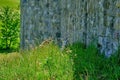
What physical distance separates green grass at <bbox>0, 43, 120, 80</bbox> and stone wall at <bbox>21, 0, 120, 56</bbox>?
0.47 meters

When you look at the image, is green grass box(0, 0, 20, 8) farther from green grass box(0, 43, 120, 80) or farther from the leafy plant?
green grass box(0, 43, 120, 80)

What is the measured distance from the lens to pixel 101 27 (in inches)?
403

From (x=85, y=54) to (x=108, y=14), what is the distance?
999 mm

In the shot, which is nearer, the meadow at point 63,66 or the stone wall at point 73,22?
the meadow at point 63,66

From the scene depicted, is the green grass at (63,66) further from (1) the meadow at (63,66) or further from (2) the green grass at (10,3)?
(2) the green grass at (10,3)

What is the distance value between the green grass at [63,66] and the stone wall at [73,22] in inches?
18.6

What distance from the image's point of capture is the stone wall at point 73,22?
32.1 feet

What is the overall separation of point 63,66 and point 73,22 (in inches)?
197

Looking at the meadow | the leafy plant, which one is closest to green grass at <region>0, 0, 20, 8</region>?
the leafy plant

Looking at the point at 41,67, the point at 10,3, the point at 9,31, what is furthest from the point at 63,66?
the point at 10,3

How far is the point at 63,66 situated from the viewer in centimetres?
891

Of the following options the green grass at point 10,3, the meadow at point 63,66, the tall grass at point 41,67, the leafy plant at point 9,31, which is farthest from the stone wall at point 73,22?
the green grass at point 10,3

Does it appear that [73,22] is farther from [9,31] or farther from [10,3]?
[10,3]

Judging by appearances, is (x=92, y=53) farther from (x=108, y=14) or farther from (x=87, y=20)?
(x=87, y=20)
